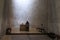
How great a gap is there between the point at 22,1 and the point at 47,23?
88 cm

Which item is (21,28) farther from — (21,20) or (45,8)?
(45,8)

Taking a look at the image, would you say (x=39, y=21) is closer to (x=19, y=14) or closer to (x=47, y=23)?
(x=47, y=23)

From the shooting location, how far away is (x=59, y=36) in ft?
6.61

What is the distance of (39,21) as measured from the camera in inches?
106

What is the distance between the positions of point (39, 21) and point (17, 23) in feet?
1.90

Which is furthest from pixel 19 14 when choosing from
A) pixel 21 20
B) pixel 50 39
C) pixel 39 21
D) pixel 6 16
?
pixel 50 39

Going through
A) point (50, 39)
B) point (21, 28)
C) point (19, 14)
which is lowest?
point (50, 39)

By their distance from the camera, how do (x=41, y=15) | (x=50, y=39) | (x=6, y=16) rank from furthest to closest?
1. (x=41, y=15)
2. (x=6, y=16)
3. (x=50, y=39)

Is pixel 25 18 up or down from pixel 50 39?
up

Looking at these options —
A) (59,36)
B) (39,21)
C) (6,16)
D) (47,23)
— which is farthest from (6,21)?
(59,36)

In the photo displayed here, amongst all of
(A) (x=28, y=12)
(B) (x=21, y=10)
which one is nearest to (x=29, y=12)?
(A) (x=28, y=12)

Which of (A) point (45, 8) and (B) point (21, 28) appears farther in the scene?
(A) point (45, 8)

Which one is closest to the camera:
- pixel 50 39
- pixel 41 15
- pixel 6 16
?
pixel 50 39

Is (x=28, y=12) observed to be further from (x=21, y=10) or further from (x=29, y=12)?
(x=21, y=10)
